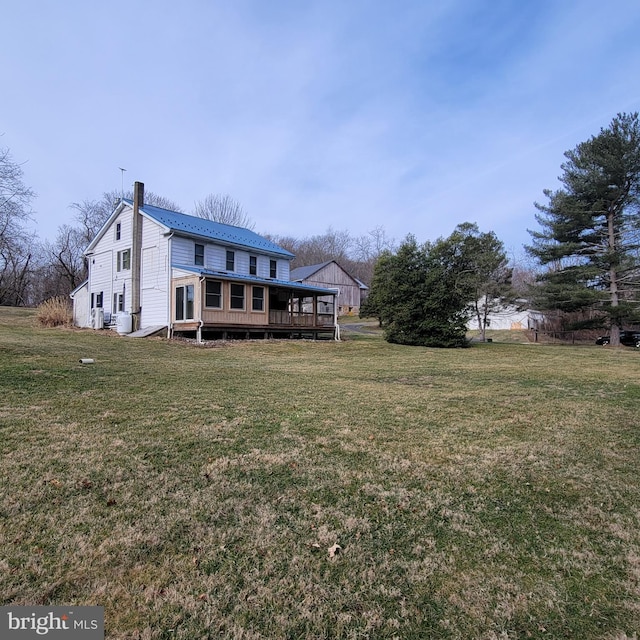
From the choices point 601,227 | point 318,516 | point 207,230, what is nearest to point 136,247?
point 207,230

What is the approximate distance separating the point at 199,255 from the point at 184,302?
3172 mm

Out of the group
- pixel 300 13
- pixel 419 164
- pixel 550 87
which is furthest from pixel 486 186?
pixel 300 13

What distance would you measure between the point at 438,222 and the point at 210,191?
21459 millimetres

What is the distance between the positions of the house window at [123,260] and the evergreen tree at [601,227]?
2289cm

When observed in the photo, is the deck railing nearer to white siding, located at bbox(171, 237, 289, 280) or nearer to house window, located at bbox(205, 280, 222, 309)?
house window, located at bbox(205, 280, 222, 309)

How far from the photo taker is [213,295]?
643 inches

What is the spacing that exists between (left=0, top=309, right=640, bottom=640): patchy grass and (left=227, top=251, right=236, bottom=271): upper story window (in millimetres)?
14764

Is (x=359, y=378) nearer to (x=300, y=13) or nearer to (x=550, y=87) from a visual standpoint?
(x=300, y=13)

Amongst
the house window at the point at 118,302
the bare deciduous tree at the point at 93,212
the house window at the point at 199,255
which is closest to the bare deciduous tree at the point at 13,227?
the bare deciduous tree at the point at 93,212

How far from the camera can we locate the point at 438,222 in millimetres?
33625

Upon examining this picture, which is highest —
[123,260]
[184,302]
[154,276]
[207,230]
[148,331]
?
[207,230]

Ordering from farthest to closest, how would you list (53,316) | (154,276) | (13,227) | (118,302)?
(13,227), (118,302), (53,316), (154,276)

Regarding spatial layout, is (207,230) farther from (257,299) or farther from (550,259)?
(550,259)

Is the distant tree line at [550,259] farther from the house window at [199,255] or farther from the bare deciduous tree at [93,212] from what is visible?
the house window at [199,255]
